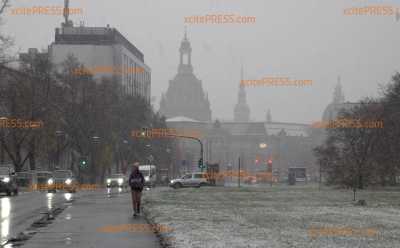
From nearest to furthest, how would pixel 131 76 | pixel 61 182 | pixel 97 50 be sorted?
1. pixel 61 182
2. pixel 97 50
3. pixel 131 76

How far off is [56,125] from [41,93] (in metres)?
3.36

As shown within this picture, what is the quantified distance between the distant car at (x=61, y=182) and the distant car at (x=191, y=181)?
2129 cm

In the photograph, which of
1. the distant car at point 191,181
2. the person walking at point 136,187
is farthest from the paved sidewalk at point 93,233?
the distant car at point 191,181

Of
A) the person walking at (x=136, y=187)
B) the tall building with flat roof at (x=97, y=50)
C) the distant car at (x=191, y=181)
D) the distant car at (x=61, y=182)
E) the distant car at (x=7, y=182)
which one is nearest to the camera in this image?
the person walking at (x=136, y=187)

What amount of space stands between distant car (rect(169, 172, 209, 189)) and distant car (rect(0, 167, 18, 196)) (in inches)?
1065

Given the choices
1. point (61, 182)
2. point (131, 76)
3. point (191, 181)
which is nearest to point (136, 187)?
point (61, 182)

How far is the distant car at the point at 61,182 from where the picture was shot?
61781 mm

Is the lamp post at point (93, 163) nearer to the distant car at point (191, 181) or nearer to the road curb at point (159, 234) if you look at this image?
the distant car at point (191, 181)

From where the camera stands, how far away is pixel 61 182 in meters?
62.8

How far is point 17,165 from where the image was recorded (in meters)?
80.0

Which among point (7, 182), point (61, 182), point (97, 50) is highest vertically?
point (97, 50)

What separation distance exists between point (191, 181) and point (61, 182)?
76.9 ft

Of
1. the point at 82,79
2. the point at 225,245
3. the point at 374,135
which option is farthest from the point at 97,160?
the point at 225,245

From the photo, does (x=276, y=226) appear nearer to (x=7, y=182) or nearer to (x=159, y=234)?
(x=159, y=234)
